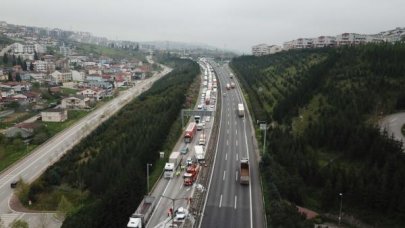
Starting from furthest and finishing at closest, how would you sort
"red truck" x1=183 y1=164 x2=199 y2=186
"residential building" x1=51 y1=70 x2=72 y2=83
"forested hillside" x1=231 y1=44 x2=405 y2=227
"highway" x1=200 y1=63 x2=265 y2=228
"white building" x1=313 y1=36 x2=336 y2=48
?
"white building" x1=313 y1=36 x2=336 y2=48
"residential building" x1=51 y1=70 x2=72 y2=83
"red truck" x1=183 y1=164 x2=199 y2=186
"forested hillside" x1=231 y1=44 x2=405 y2=227
"highway" x1=200 y1=63 x2=265 y2=228

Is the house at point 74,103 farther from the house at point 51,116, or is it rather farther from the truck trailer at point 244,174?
the truck trailer at point 244,174

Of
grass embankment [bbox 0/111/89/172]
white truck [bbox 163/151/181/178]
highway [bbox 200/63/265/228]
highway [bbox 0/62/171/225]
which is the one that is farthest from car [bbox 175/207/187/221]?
grass embankment [bbox 0/111/89/172]

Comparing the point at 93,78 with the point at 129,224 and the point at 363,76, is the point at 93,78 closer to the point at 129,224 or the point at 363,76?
the point at 363,76

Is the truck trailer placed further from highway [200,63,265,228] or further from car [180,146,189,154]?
car [180,146,189,154]

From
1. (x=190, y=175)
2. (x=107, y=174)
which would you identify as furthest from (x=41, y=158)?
(x=190, y=175)

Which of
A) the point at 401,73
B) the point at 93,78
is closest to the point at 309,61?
the point at 401,73

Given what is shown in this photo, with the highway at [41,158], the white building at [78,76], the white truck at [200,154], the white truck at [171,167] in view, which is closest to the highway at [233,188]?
the white truck at [200,154]

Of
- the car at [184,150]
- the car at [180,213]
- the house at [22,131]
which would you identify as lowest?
the house at [22,131]
